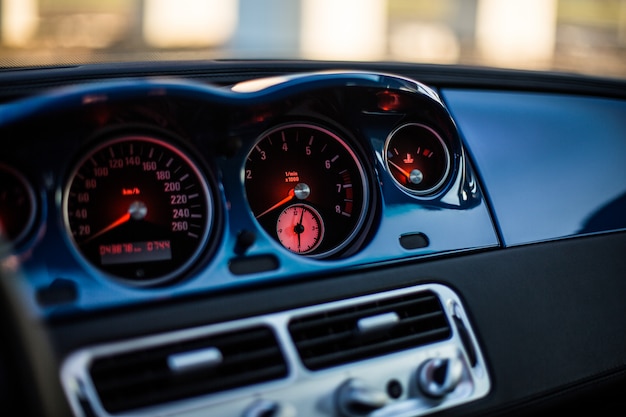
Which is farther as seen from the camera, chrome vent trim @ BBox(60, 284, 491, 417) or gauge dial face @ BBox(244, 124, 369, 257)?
gauge dial face @ BBox(244, 124, 369, 257)

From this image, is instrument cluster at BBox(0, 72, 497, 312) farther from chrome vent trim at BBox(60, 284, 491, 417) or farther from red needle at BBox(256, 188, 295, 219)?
chrome vent trim at BBox(60, 284, 491, 417)

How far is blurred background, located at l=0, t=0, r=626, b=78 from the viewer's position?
12.4 meters

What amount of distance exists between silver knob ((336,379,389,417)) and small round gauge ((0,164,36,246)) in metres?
0.90

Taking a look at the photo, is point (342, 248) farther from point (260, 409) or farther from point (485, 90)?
point (485, 90)

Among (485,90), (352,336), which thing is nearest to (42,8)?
(485,90)

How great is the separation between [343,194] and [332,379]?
0.72 m

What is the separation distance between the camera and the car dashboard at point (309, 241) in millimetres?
2143

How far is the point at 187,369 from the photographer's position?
6.85ft

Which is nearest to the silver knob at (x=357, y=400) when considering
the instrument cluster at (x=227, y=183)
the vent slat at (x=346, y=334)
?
the vent slat at (x=346, y=334)

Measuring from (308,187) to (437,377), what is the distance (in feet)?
2.46

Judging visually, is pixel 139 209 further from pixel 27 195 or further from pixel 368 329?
pixel 368 329

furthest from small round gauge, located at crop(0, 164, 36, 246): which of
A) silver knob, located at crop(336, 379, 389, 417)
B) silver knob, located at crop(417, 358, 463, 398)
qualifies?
silver knob, located at crop(417, 358, 463, 398)

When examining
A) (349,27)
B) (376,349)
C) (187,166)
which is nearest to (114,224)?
(187,166)

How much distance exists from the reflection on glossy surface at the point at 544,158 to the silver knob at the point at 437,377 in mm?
621
